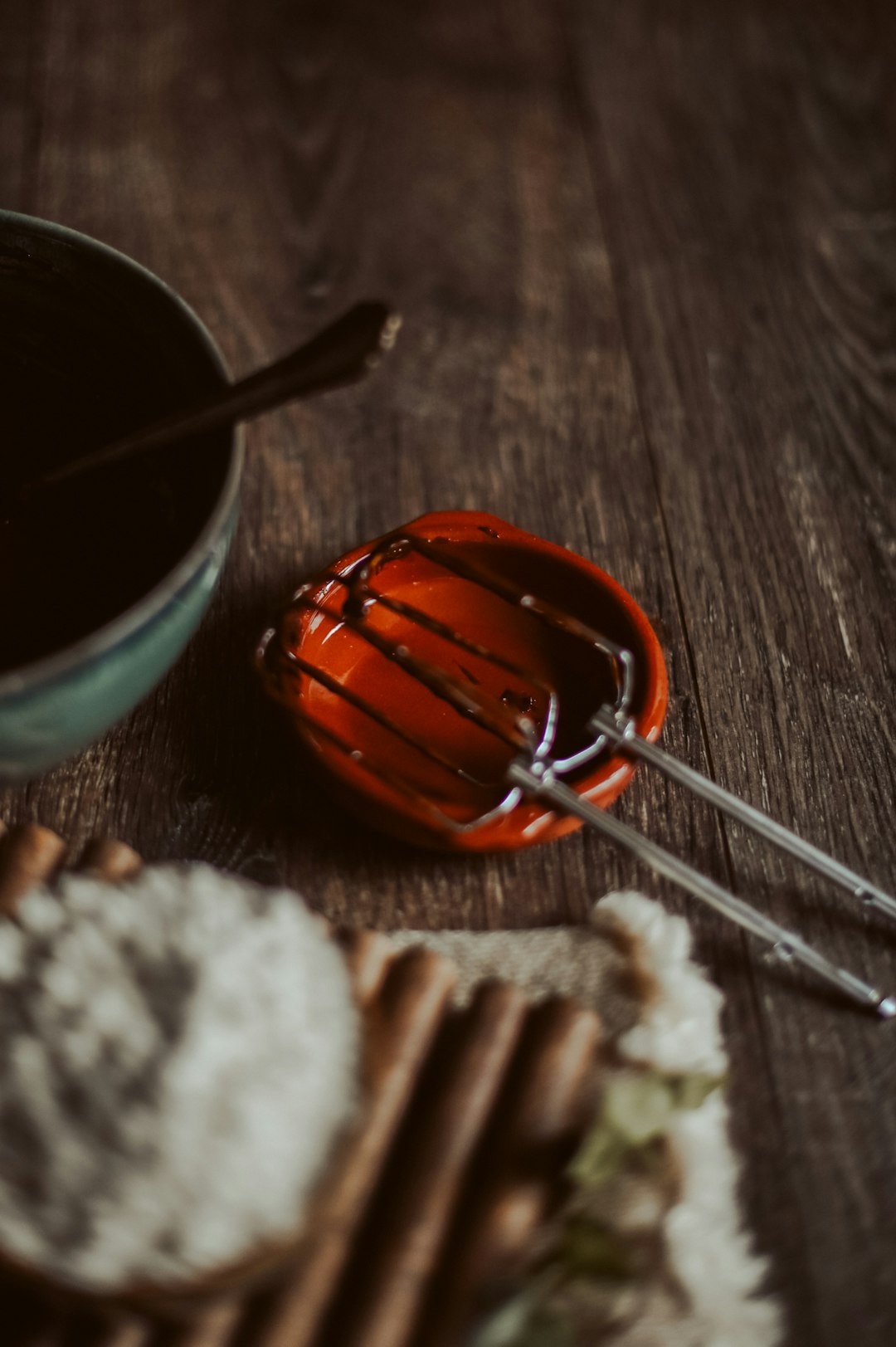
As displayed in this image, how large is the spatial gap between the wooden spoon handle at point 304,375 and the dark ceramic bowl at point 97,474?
0.01 meters

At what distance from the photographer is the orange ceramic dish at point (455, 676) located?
0.45 meters

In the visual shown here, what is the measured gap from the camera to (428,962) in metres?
0.42

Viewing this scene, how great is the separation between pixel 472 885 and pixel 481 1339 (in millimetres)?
170

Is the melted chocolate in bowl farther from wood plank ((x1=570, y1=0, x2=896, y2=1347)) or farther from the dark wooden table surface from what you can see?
wood plank ((x1=570, y1=0, x2=896, y2=1347))

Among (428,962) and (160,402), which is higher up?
(160,402)

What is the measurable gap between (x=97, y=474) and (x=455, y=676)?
177 mm

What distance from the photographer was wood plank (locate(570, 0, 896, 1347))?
417mm

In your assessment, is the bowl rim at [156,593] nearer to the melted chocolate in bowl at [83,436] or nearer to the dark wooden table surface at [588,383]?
the melted chocolate in bowl at [83,436]

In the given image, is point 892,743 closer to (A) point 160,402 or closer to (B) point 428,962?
(B) point 428,962

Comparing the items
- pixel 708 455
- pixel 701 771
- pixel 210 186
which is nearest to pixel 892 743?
pixel 701 771

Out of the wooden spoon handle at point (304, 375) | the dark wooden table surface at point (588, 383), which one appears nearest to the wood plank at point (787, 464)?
the dark wooden table surface at point (588, 383)

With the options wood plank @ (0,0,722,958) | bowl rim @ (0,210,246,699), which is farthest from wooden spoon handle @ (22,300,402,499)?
wood plank @ (0,0,722,958)

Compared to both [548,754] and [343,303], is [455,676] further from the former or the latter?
[343,303]

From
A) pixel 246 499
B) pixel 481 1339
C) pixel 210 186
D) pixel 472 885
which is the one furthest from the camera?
pixel 210 186
